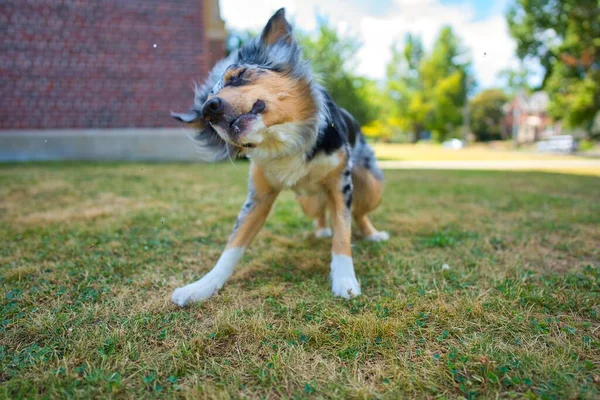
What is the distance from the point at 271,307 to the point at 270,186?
0.89 meters

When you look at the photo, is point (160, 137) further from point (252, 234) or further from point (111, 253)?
point (252, 234)

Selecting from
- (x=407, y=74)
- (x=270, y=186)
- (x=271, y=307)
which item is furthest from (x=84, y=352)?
(x=407, y=74)

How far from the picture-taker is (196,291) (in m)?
2.29

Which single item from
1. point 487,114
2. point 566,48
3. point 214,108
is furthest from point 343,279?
point 487,114

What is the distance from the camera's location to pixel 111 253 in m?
3.10

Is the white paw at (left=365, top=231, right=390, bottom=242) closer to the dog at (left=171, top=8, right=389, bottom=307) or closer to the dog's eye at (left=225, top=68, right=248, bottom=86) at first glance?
the dog at (left=171, top=8, right=389, bottom=307)

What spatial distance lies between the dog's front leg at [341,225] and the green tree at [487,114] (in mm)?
57052

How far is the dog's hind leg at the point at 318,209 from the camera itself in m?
3.33

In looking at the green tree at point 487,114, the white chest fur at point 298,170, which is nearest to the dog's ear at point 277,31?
the white chest fur at point 298,170

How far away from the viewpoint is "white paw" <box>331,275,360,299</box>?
7.65 ft

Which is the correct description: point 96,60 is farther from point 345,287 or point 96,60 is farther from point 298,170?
point 345,287

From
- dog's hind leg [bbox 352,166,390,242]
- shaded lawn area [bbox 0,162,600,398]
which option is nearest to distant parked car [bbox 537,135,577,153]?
shaded lawn area [bbox 0,162,600,398]

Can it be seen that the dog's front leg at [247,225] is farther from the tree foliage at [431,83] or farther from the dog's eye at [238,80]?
the tree foliage at [431,83]

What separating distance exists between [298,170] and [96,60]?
1008 centimetres
